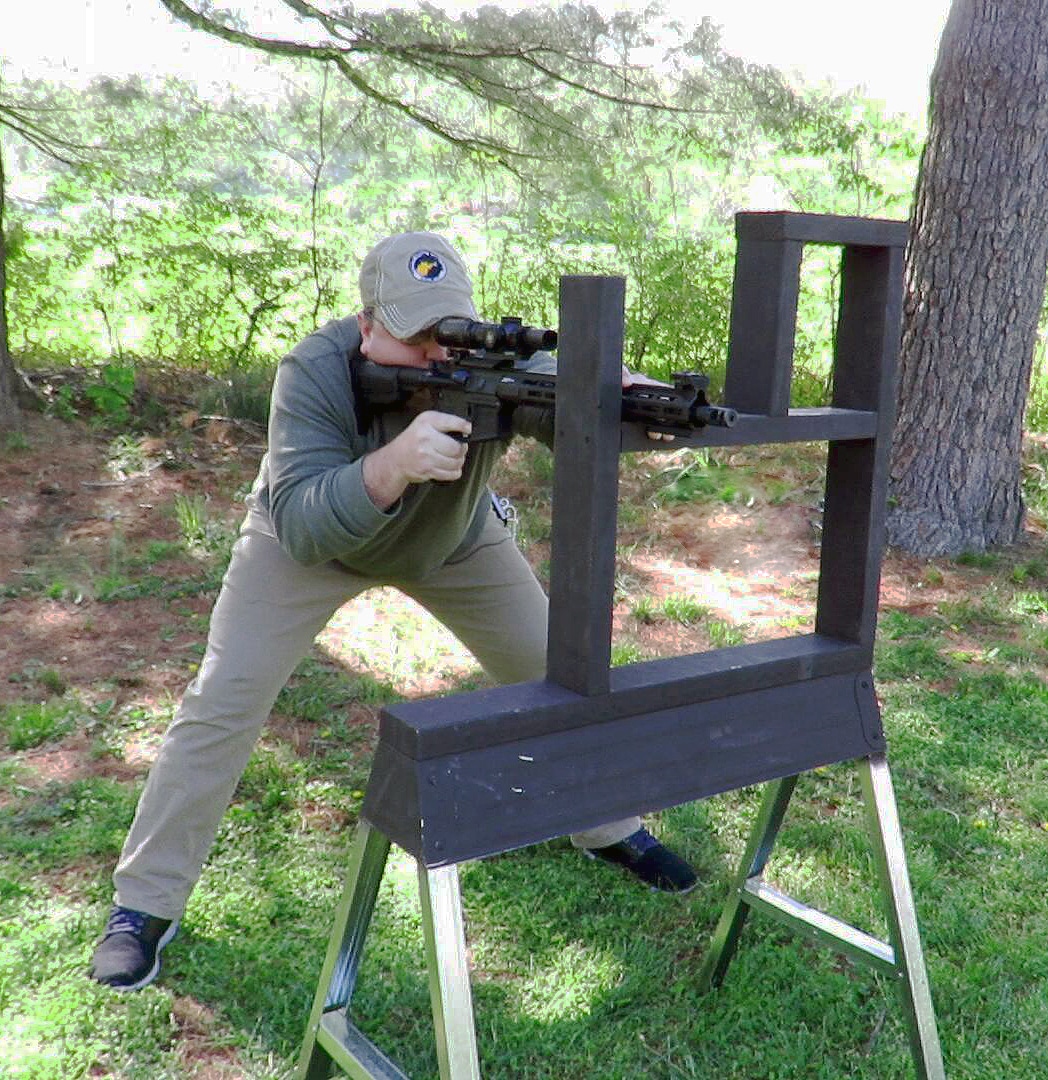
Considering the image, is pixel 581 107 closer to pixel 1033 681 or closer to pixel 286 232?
pixel 286 232

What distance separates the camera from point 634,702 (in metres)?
1.81

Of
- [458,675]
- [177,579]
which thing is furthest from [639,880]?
[177,579]

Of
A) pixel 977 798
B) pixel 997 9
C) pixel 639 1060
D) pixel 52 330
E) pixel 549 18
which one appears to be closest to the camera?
pixel 639 1060

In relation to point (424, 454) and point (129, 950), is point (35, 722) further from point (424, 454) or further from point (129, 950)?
point (424, 454)

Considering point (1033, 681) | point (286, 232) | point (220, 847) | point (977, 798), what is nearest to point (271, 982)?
point (220, 847)

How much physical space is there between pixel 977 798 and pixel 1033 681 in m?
0.96

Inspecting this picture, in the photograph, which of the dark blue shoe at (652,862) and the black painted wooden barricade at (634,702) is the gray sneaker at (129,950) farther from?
the dark blue shoe at (652,862)

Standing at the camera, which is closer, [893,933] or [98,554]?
[893,933]

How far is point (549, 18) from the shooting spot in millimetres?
6309

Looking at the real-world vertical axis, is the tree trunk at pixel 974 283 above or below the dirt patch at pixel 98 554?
above

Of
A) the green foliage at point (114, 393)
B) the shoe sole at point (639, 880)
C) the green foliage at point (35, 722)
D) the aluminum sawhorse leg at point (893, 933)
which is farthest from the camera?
the green foliage at point (114, 393)

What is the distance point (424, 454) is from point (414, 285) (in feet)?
1.84

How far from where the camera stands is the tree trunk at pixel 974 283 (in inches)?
208

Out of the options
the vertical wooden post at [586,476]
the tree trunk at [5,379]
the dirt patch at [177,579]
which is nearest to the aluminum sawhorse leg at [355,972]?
the vertical wooden post at [586,476]
